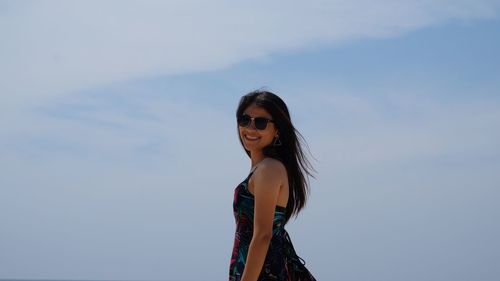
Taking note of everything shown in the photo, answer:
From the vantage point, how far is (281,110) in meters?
5.04

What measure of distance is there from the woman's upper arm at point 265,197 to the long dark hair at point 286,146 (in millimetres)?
185

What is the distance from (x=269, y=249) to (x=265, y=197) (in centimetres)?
31

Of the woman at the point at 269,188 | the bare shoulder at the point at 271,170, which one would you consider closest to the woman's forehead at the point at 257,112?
the woman at the point at 269,188

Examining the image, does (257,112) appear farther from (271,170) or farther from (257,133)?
(271,170)

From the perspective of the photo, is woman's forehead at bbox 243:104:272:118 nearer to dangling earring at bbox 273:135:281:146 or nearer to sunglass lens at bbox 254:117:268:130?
sunglass lens at bbox 254:117:268:130

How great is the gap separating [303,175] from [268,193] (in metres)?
0.36

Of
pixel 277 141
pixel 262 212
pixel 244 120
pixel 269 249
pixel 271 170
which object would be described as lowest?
pixel 269 249

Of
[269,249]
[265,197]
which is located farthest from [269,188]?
[269,249]

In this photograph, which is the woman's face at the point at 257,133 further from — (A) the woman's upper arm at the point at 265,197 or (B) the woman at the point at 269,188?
(A) the woman's upper arm at the point at 265,197

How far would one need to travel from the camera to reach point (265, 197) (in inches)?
189

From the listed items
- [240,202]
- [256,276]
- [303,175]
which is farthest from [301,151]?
[256,276]

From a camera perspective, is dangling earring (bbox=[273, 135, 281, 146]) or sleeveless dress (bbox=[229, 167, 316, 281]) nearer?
sleeveless dress (bbox=[229, 167, 316, 281])

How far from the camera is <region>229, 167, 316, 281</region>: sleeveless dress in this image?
493 centimetres

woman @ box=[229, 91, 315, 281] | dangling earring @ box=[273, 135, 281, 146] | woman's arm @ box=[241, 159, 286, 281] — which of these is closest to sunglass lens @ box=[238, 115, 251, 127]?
→ woman @ box=[229, 91, 315, 281]
